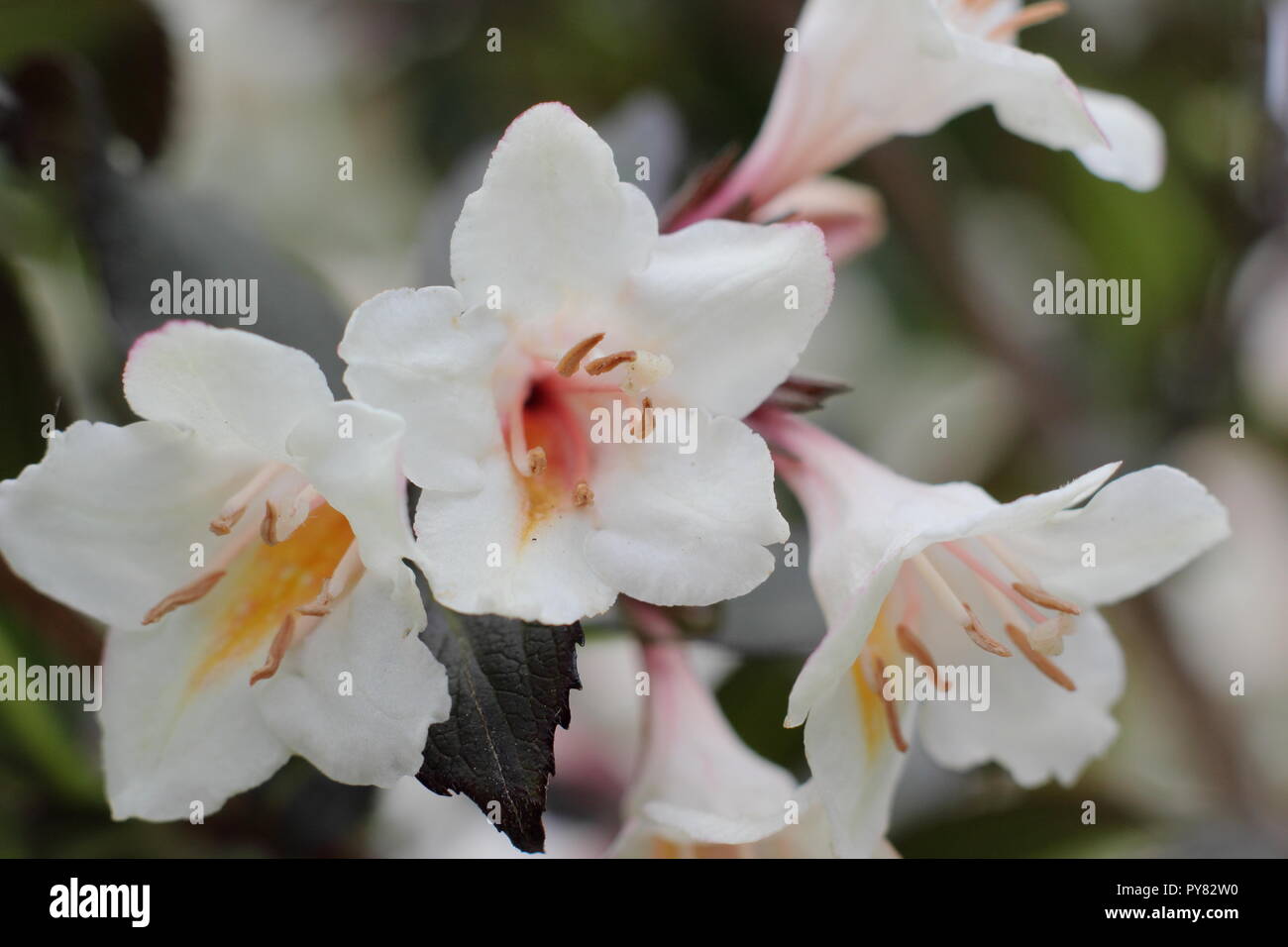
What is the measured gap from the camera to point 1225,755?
1479 mm

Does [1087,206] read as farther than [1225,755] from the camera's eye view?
Yes

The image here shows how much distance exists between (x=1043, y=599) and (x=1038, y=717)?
0.49 ft

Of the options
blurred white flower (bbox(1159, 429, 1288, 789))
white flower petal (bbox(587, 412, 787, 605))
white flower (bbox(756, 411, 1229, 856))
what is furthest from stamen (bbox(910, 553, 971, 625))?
blurred white flower (bbox(1159, 429, 1288, 789))

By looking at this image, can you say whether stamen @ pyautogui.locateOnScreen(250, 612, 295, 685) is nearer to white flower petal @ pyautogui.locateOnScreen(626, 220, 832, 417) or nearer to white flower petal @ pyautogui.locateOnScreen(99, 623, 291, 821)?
white flower petal @ pyautogui.locateOnScreen(99, 623, 291, 821)

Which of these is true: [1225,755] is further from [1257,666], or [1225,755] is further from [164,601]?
[164,601]

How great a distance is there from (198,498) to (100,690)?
0.38 feet

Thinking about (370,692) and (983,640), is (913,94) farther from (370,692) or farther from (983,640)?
(370,692)

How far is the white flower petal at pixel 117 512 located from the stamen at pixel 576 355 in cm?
17

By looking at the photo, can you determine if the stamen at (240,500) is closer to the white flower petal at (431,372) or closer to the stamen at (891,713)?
the white flower petal at (431,372)

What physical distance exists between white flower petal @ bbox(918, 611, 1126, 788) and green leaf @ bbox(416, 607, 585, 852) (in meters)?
0.28

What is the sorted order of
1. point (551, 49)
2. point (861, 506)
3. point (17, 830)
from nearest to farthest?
point (861, 506) < point (17, 830) < point (551, 49)

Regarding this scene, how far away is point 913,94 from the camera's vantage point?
79 cm
